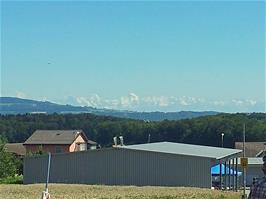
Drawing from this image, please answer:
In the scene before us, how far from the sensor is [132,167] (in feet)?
161

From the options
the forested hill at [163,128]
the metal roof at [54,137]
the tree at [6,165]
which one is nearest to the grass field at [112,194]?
the tree at [6,165]

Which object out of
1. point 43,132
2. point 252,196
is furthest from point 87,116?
point 252,196

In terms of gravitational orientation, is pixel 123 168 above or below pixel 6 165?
above

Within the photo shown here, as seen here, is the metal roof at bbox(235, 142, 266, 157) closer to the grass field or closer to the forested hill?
the forested hill

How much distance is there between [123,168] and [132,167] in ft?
2.22

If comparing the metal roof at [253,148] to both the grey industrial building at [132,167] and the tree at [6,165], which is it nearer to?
the tree at [6,165]

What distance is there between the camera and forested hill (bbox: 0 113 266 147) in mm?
104438

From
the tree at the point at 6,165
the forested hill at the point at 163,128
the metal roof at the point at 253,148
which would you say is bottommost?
the tree at the point at 6,165

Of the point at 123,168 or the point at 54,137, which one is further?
the point at 54,137

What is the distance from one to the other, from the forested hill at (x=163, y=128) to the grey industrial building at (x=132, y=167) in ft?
147

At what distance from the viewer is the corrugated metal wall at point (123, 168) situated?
158ft

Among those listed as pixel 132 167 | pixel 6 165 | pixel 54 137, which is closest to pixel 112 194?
pixel 132 167

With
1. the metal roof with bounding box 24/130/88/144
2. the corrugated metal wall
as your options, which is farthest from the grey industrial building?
the metal roof with bounding box 24/130/88/144

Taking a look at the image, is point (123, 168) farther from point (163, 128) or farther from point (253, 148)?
point (163, 128)
